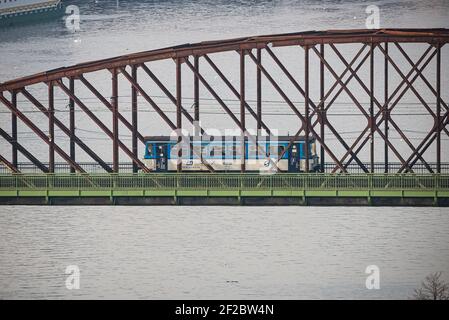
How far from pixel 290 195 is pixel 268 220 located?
60.6ft

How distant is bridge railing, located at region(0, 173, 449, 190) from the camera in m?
89.5

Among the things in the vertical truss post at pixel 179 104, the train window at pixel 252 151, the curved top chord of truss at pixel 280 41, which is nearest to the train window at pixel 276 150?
the train window at pixel 252 151

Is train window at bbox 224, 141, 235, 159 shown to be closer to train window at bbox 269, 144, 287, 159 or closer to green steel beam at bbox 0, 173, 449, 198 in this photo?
train window at bbox 269, 144, 287, 159

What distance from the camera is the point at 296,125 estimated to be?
457 ft

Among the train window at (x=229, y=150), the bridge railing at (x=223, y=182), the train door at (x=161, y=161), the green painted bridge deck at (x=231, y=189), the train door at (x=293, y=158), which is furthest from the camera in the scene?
the train door at (x=161, y=161)

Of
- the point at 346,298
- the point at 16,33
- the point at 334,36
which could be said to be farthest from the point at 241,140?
the point at 16,33

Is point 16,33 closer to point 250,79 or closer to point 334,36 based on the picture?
point 250,79

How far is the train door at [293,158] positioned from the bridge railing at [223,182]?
6568 millimetres

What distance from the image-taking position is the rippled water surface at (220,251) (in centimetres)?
8631

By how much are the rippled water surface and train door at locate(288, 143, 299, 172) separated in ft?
13.5

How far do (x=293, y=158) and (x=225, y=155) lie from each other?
3907 mm

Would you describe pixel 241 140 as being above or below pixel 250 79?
below

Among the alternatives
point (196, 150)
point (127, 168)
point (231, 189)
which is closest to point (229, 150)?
point (196, 150)

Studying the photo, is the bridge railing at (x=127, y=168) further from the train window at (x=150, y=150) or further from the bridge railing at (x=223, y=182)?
the bridge railing at (x=223, y=182)
